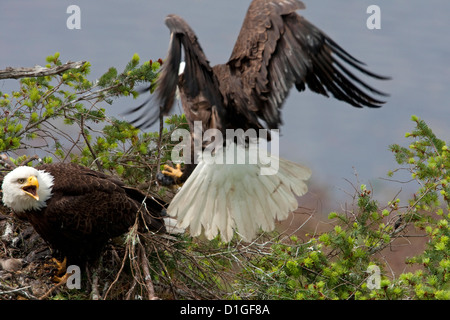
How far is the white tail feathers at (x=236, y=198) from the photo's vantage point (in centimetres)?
530

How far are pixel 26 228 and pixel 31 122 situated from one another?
→ 1.13 metres

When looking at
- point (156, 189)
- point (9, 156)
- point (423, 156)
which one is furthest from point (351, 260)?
point (9, 156)

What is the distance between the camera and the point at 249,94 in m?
5.09

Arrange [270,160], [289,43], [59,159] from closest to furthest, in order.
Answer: [289,43] → [270,160] → [59,159]

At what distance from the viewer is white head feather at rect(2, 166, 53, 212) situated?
5.04 metres

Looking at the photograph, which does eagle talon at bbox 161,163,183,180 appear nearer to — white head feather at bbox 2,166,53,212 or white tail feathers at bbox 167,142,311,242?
white tail feathers at bbox 167,142,311,242

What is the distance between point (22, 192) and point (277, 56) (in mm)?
2048

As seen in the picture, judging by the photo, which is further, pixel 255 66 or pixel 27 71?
pixel 27 71

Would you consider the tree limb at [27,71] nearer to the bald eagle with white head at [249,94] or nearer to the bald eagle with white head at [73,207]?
the bald eagle with white head at [73,207]

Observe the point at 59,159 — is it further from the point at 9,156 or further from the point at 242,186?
the point at 242,186

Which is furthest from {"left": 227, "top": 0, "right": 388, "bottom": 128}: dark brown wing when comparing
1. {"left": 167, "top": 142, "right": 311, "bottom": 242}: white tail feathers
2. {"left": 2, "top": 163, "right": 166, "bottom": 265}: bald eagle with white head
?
{"left": 2, "top": 163, "right": 166, "bottom": 265}: bald eagle with white head

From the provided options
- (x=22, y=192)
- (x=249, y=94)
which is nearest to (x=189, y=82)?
(x=249, y=94)

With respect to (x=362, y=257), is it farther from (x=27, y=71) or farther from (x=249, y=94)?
(x=27, y=71)

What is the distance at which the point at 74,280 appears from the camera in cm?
518
